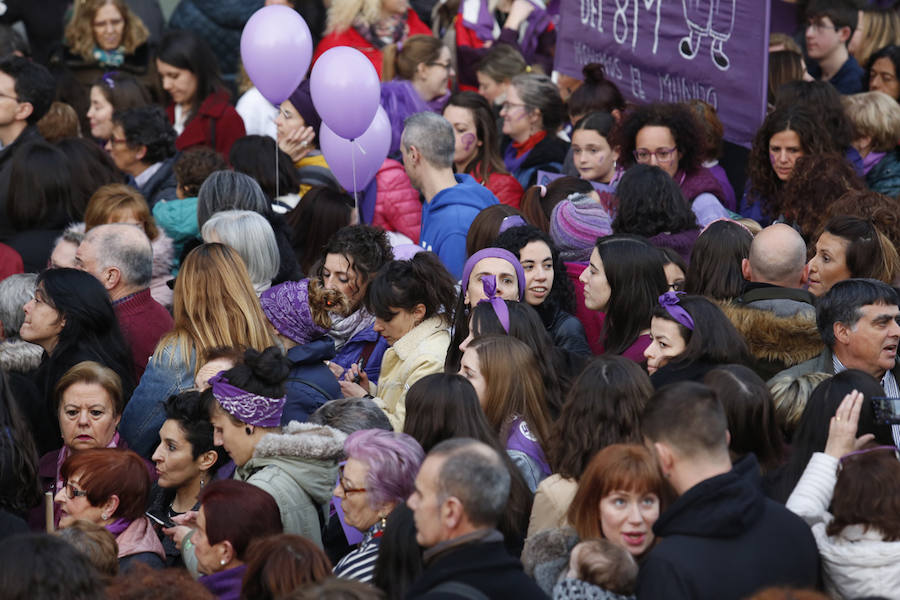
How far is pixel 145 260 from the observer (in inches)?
265

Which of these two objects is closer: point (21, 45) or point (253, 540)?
point (253, 540)

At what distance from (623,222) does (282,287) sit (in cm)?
194

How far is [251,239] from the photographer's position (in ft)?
22.1

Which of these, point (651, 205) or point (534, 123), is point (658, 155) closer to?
point (651, 205)

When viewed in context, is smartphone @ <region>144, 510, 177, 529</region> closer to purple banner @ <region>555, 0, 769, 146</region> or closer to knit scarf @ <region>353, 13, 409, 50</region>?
purple banner @ <region>555, 0, 769, 146</region>

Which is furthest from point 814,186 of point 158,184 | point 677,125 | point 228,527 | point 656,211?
point 158,184

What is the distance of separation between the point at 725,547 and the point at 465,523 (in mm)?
788

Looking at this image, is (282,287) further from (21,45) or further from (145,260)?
(21,45)

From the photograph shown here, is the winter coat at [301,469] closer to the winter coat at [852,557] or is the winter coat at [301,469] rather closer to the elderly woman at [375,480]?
the elderly woman at [375,480]

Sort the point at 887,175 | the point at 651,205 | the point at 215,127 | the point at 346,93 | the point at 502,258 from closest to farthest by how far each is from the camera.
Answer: the point at 502,258
the point at 651,205
the point at 346,93
the point at 887,175
the point at 215,127

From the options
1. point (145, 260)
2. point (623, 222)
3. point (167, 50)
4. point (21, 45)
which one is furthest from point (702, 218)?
point (21, 45)

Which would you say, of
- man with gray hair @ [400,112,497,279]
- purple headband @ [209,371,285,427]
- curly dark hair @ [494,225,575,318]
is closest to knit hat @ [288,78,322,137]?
man with gray hair @ [400,112,497,279]

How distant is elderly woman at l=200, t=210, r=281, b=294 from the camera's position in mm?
6730

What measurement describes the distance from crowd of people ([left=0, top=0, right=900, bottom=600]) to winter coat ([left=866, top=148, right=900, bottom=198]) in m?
0.02
